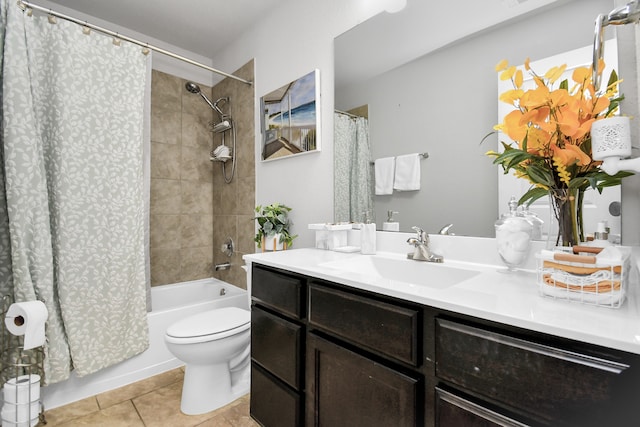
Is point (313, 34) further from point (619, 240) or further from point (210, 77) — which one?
point (619, 240)

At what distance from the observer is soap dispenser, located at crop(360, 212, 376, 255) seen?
4.72 ft

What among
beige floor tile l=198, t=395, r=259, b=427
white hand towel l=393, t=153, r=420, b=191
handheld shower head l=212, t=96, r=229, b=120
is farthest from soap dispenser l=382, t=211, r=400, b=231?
handheld shower head l=212, t=96, r=229, b=120

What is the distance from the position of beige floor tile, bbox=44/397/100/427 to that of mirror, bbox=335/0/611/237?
1.87 m

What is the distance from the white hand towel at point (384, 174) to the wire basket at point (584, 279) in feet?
2.65

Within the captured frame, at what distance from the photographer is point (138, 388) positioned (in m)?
1.78

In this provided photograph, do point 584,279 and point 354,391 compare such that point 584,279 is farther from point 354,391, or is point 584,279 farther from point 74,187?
point 74,187

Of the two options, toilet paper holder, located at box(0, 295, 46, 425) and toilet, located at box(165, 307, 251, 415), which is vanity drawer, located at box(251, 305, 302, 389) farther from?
toilet paper holder, located at box(0, 295, 46, 425)

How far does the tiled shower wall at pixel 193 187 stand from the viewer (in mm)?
2498

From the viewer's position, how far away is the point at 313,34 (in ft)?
5.97

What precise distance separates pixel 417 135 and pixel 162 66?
2421 mm

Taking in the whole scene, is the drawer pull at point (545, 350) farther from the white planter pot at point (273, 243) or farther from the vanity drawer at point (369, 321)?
the white planter pot at point (273, 243)

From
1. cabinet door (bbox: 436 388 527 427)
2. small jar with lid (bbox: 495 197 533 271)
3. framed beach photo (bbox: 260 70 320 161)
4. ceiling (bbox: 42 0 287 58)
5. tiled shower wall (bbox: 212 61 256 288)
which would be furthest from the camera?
tiled shower wall (bbox: 212 61 256 288)

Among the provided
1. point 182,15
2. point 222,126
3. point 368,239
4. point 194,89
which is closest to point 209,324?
point 368,239

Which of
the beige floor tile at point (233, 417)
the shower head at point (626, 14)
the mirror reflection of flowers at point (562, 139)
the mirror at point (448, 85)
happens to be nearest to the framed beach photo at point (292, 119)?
the mirror at point (448, 85)
